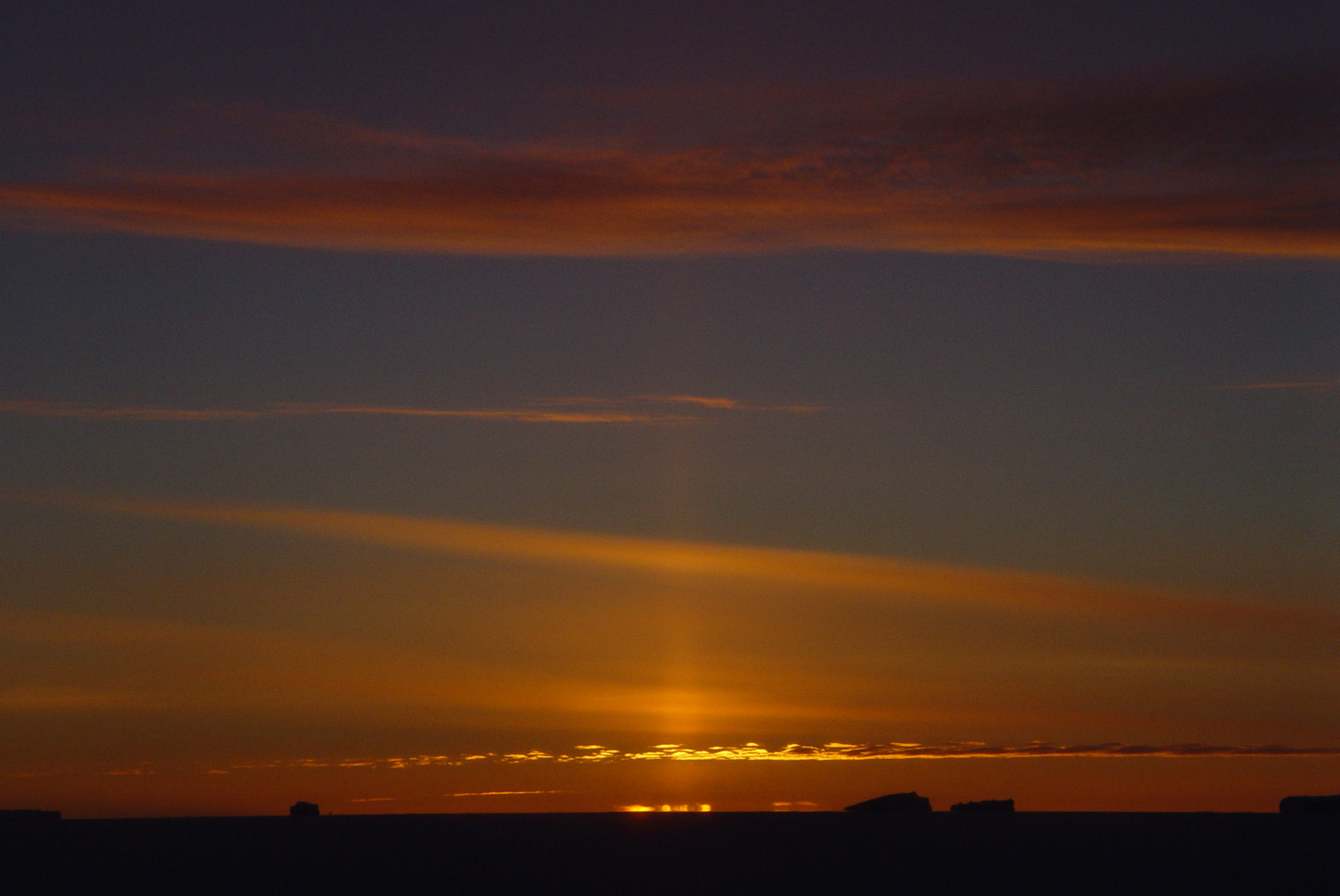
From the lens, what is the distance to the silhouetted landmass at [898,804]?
67.7m

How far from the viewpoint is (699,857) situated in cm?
4266

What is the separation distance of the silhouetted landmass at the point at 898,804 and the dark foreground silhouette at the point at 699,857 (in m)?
5.33

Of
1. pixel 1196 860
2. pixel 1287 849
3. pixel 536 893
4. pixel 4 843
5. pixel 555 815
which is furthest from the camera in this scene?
pixel 555 815

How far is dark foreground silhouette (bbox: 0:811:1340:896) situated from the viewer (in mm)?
35594

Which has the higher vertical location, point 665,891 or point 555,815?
point 555,815

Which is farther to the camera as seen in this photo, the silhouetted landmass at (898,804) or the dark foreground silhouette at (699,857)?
the silhouetted landmass at (898,804)

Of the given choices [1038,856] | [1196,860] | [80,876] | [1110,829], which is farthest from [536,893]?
[1110,829]

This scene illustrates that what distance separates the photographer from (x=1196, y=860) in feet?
135

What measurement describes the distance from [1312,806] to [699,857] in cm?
3514

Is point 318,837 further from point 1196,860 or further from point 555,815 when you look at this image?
point 1196,860

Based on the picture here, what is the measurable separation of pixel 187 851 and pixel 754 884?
2163cm

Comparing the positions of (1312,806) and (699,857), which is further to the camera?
(1312,806)

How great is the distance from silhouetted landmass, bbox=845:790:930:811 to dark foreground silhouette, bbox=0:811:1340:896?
5.33 m

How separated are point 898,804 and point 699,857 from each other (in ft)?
92.2
